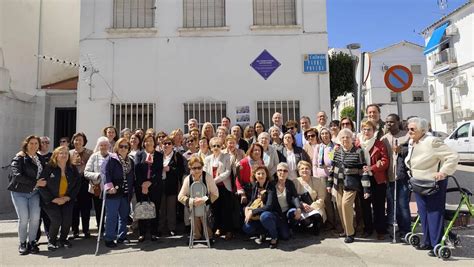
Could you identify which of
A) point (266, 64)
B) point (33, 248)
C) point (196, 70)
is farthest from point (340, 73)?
point (33, 248)

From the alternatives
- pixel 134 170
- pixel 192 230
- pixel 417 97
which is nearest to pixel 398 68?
pixel 192 230

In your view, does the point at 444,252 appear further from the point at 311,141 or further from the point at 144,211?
the point at 144,211

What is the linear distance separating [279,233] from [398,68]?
3838 millimetres

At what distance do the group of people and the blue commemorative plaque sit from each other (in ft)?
10.9

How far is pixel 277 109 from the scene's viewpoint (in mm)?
9547

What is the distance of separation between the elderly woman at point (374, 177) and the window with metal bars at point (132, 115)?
5.68 m

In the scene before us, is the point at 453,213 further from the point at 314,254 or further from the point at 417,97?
the point at 417,97

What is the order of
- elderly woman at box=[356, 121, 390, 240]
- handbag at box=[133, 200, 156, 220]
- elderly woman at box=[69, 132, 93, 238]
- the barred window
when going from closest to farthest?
elderly woman at box=[356, 121, 390, 240]
handbag at box=[133, 200, 156, 220]
elderly woman at box=[69, 132, 93, 238]
the barred window

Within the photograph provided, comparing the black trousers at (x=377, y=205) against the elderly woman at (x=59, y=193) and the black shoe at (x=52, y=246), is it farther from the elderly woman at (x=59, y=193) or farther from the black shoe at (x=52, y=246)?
the black shoe at (x=52, y=246)

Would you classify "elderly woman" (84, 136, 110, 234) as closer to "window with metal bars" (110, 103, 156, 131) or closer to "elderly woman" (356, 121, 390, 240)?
"window with metal bars" (110, 103, 156, 131)

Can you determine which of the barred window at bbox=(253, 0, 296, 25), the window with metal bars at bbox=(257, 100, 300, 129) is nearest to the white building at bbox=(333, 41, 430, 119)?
the barred window at bbox=(253, 0, 296, 25)

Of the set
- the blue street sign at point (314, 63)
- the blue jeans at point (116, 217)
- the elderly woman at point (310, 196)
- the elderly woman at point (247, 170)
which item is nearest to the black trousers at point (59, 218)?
the blue jeans at point (116, 217)

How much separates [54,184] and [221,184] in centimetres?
277

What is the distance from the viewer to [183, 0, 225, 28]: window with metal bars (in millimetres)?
9891
